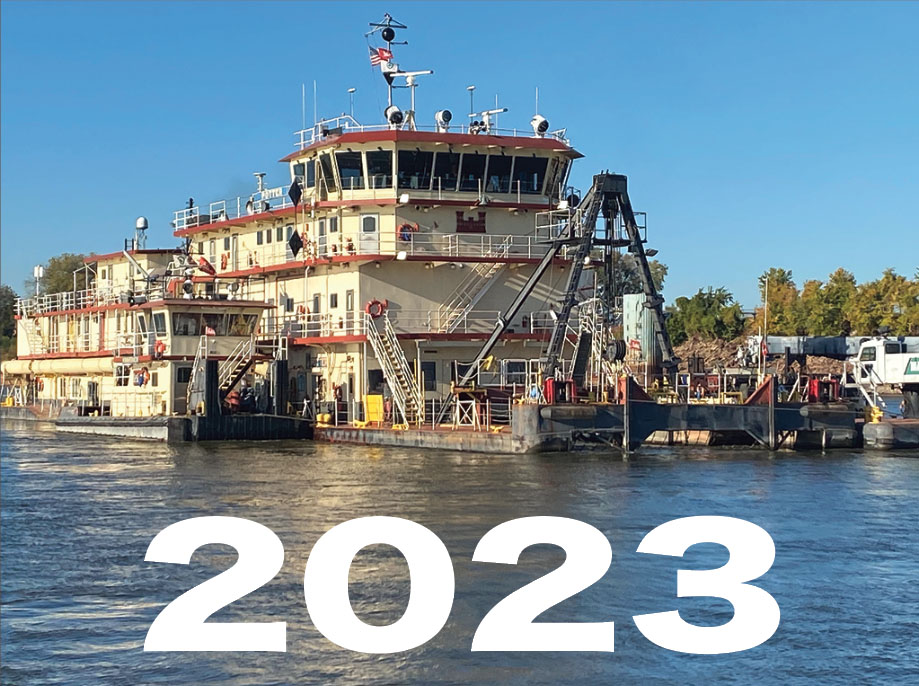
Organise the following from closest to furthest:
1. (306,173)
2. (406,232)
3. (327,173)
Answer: (406,232) < (327,173) < (306,173)

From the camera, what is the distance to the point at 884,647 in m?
18.7

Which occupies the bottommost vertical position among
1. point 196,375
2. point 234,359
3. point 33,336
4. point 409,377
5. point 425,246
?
point 409,377

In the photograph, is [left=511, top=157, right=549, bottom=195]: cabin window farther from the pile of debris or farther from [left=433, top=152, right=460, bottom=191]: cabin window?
the pile of debris

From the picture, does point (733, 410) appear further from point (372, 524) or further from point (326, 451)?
point (372, 524)

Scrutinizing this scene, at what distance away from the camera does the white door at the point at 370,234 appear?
51.1 metres

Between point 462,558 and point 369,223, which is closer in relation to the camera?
point 462,558

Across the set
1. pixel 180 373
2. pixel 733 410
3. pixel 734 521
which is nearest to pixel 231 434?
pixel 180 373

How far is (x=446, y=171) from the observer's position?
51.5 meters

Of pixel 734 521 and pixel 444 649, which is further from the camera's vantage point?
pixel 734 521

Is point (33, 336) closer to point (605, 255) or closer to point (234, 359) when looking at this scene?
point (234, 359)

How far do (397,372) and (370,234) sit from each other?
5.82 meters

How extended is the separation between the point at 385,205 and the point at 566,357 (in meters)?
9.32

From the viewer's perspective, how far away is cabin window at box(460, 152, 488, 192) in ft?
169

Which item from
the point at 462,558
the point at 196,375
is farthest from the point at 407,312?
the point at 462,558
